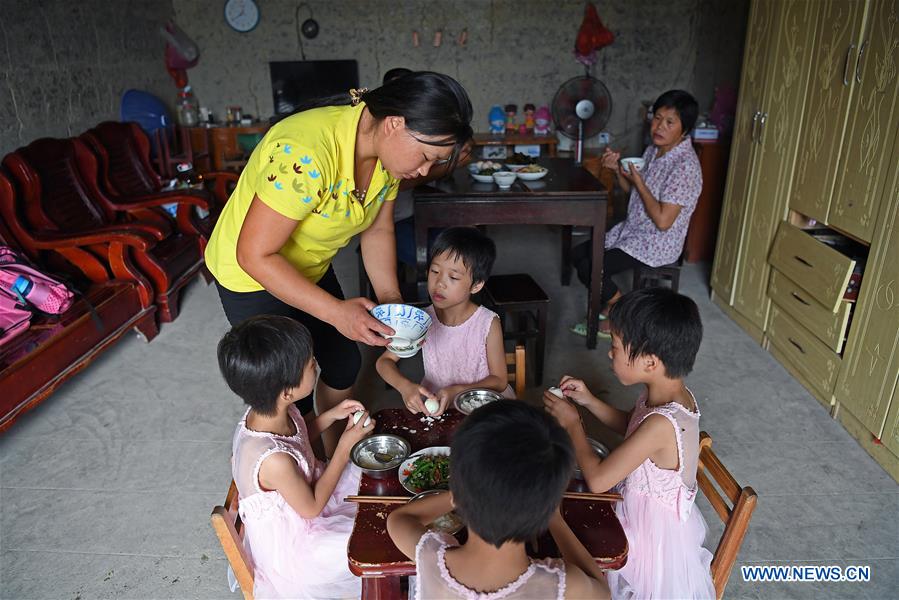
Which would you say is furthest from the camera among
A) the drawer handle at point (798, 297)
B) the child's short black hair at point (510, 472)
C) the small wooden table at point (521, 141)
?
the small wooden table at point (521, 141)

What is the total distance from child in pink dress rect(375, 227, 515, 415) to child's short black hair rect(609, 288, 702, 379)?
0.53 metres

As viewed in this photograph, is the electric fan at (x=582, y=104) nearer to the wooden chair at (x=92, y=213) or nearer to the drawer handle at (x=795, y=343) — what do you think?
the drawer handle at (x=795, y=343)

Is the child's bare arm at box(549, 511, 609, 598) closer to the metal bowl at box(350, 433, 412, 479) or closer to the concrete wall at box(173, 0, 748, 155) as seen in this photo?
the metal bowl at box(350, 433, 412, 479)

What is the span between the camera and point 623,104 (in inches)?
232

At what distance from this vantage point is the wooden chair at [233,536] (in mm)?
1200

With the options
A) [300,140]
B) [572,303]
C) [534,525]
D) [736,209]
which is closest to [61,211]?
[300,140]

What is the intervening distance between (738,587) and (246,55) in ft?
18.8

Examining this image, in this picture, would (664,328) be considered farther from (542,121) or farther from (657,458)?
(542,121)

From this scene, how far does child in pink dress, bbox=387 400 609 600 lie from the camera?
38.9 inches

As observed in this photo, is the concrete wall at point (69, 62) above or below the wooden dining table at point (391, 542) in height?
above

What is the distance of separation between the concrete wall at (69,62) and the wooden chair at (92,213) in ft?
0.88

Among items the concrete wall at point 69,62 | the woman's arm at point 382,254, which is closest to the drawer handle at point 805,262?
the woman's arm at point 382,254

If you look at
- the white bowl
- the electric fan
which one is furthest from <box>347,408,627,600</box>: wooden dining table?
the electric fan

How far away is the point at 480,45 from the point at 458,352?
4.42m
